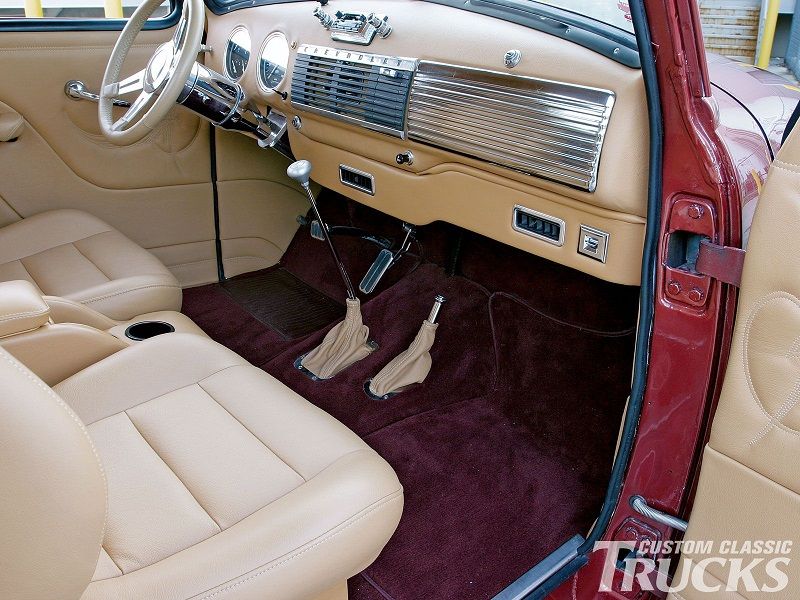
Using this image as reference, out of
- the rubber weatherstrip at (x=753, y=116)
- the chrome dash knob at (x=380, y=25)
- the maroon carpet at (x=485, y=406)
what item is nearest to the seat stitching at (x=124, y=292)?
the maroon carpet at (x=485, y=406)

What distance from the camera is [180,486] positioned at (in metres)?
1.15

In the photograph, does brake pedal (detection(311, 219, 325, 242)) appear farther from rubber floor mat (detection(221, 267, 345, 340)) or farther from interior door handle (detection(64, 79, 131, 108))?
interior door handle (detection(64, 79, 131, 108))

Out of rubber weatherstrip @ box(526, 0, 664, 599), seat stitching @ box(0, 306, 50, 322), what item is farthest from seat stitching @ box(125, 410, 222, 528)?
rubber weatherstrip @ box(526, 0, 664, 599)

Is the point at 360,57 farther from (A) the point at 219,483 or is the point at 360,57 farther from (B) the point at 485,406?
(A) the point at 219,483

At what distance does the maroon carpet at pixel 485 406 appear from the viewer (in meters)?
1.52

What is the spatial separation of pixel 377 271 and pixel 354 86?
0.61m

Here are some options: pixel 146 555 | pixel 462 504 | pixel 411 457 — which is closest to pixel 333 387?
pixel 411 457

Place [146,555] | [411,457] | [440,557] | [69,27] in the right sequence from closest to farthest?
1. [146,555]
2. [440,557]
3. [411,457]
4. [69,27]

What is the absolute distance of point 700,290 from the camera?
41.5 inches

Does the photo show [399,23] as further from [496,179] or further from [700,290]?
[700,290]

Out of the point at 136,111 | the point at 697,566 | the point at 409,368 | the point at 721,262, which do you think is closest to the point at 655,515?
the point at 697,566

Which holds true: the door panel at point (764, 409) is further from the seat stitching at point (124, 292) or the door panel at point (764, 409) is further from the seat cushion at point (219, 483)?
the seat stitching at point (124, 292)

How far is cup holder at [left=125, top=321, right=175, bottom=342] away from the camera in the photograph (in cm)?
183

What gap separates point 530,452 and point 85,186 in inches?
63.0
